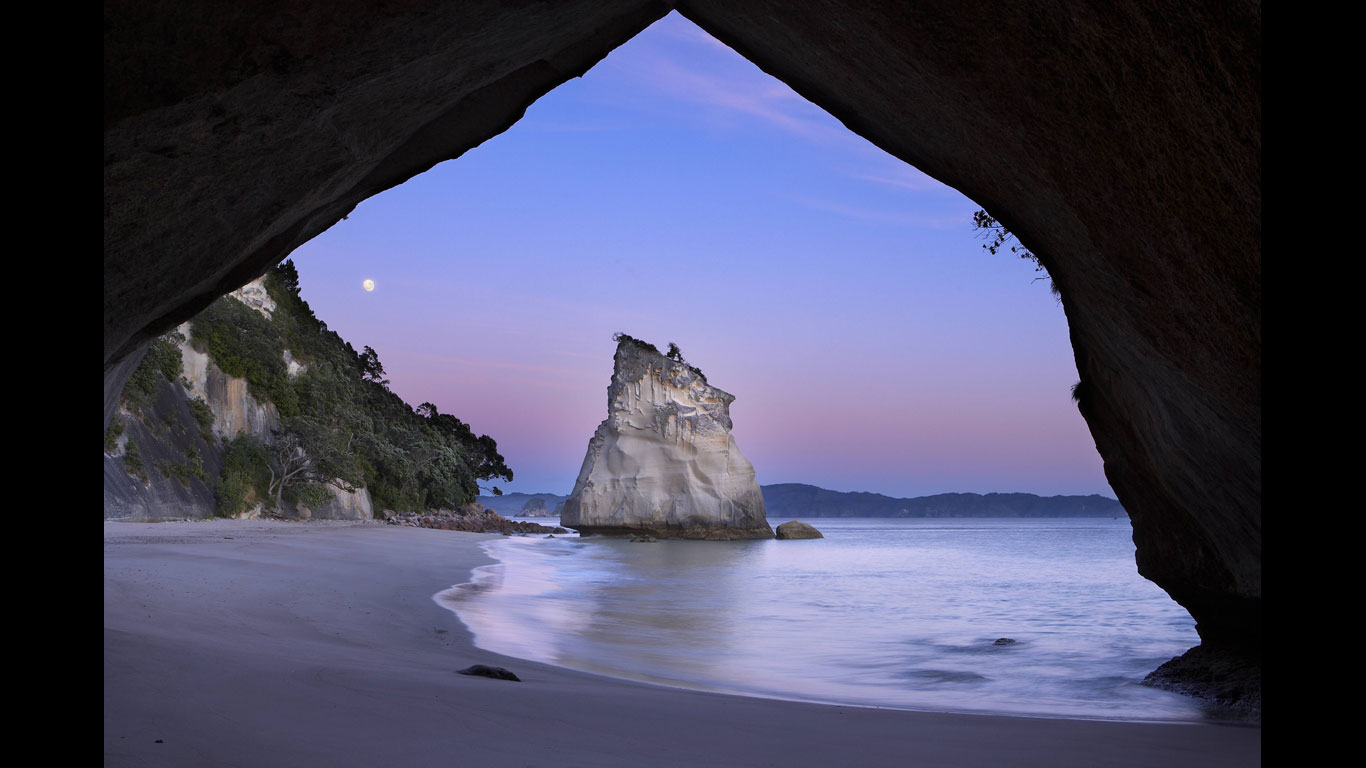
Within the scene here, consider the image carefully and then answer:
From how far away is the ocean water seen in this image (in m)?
8.24

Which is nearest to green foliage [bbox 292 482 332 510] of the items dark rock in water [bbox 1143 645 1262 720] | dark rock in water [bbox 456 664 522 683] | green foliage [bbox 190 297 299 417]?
green foliage [bbox 190 297 299 417]

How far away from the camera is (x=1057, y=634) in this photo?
1345cm

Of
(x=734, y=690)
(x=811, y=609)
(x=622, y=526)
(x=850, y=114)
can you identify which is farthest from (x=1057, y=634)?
(x=622, y=526)

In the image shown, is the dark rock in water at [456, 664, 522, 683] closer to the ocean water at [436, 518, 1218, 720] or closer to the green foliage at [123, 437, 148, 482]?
the ocean water at [436, 518, 1218, 720]

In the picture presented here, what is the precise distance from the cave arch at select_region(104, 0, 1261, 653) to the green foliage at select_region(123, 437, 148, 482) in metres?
27.2

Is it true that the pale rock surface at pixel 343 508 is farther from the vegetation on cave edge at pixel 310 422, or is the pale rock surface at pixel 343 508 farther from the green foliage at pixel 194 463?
the green foliage at pixel 194 463

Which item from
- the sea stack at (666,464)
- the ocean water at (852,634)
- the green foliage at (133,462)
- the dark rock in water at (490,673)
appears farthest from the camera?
the sea stack at (666,464)

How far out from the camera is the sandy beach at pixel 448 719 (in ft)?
12.6

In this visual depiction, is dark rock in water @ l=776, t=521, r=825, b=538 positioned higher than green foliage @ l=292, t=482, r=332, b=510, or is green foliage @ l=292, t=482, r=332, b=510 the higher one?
green foliage @ l=292, t=482, r=332, b=510

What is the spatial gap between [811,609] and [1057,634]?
195 inches

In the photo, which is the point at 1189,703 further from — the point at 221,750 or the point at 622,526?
the point at 622,526

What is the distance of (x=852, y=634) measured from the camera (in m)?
13.3

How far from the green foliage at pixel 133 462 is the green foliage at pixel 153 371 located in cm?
166

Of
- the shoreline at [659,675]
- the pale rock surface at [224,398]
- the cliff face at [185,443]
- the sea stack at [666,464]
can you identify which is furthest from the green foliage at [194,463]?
the sea stack at [666,464]
